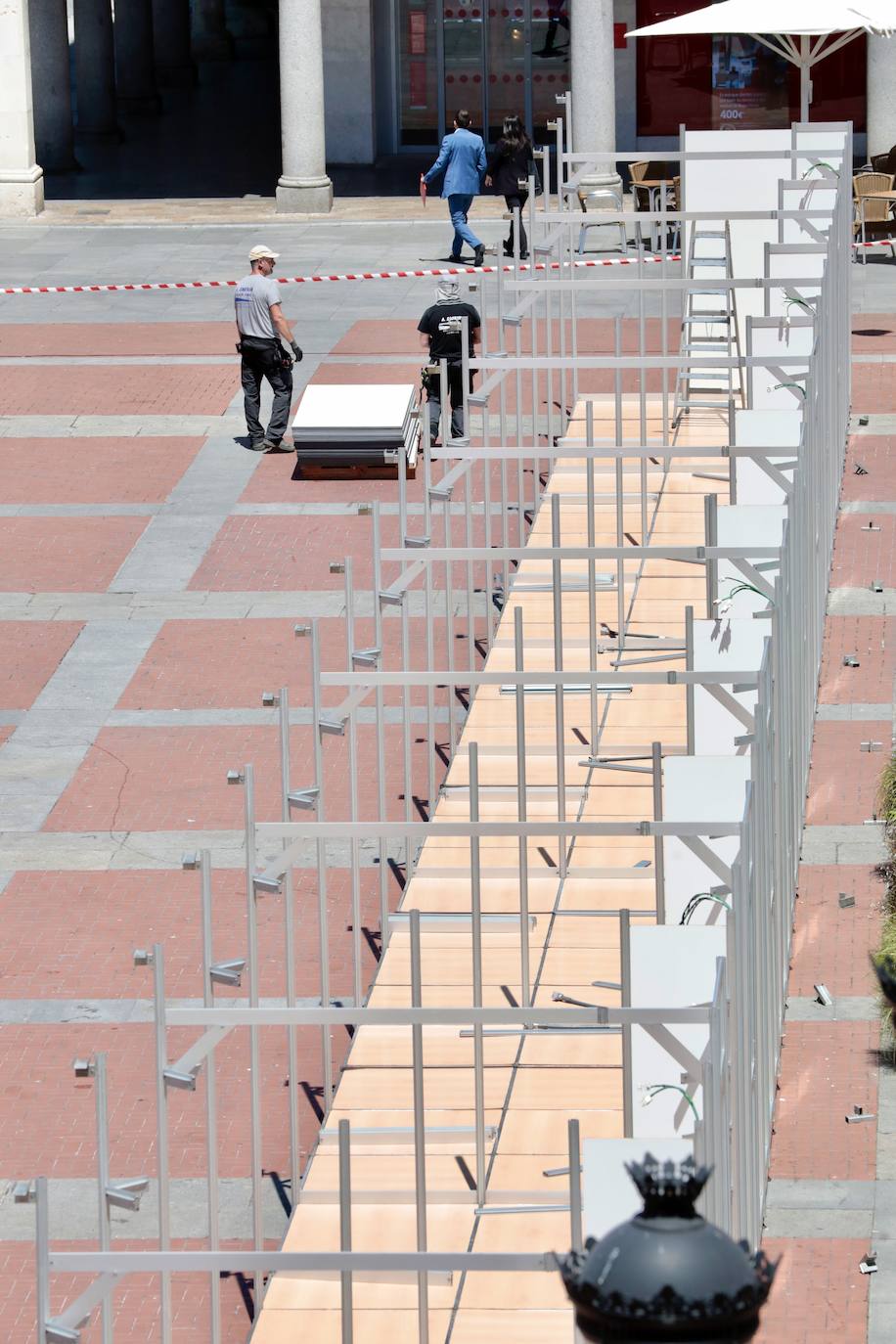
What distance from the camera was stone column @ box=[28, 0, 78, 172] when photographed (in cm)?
3497

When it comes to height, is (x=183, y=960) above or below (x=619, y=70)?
below

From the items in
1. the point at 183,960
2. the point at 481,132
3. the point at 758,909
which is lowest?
the point at 183,960

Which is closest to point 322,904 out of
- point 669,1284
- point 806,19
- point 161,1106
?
point 161,1106

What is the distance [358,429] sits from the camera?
761 inches

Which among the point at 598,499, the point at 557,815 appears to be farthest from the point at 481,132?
the point at 557,815

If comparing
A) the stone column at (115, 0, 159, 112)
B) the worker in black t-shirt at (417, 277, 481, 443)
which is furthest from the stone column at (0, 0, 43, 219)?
the worker in black t-shirt at (417, 277, 481, 443)

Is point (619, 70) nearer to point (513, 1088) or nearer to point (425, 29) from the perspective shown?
point (425, 29)

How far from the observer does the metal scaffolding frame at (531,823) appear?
6598 mm

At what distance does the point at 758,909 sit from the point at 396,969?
1.94 m

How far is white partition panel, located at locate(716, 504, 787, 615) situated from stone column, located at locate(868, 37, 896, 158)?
20888 millimetres

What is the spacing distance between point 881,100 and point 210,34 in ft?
90.4

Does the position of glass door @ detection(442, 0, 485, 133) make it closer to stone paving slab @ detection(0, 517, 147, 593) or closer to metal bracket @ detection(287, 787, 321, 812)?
stone paving slab @ detection(0, 517, 147, 593)

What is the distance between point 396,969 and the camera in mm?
10047

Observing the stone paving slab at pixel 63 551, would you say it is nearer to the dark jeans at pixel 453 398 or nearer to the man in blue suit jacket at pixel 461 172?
the dark jeans at pixel 453 398
